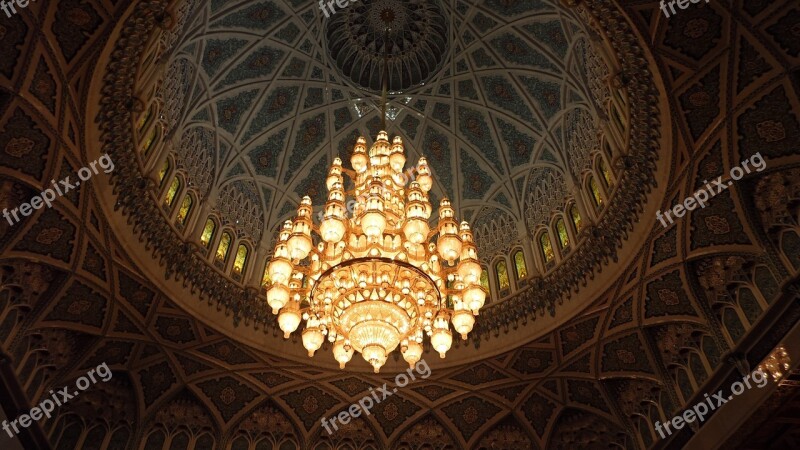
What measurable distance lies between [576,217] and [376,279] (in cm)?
726

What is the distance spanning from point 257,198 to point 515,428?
9.12m

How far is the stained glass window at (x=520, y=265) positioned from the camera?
53.7ft

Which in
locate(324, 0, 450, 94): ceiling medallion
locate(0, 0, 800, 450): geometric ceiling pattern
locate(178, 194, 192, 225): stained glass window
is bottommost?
locate(0, 0, 800, 450): geometric ceiling pattern

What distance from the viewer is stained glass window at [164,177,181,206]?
14.6 metres

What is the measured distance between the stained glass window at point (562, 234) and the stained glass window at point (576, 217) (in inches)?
12.6

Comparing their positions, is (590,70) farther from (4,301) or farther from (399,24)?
(4,301)

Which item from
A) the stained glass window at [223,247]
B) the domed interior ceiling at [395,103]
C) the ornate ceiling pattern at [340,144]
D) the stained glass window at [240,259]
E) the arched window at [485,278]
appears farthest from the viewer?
the arched window at [485,278]

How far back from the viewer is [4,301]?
12.1m

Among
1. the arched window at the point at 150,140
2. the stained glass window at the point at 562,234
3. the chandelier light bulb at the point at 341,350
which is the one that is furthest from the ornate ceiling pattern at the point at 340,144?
the chandelier light bulb at the point at 341,350

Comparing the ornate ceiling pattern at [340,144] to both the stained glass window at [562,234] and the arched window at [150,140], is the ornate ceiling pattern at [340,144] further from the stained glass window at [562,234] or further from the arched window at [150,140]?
the stained glass window at [562,234]

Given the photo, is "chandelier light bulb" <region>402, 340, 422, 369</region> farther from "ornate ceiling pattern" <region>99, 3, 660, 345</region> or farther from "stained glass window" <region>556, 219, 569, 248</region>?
"stained glass window" <region>556, 219, 569, 248</region>

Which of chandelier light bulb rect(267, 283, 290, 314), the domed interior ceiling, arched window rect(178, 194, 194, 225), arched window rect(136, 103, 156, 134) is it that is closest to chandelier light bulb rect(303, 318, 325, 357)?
chandelier light bulb rect(267, 283, 290, 314)

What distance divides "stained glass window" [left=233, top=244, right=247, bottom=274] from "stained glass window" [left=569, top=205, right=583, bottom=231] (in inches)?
331

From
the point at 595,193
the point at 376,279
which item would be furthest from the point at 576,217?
the point at 376,279
